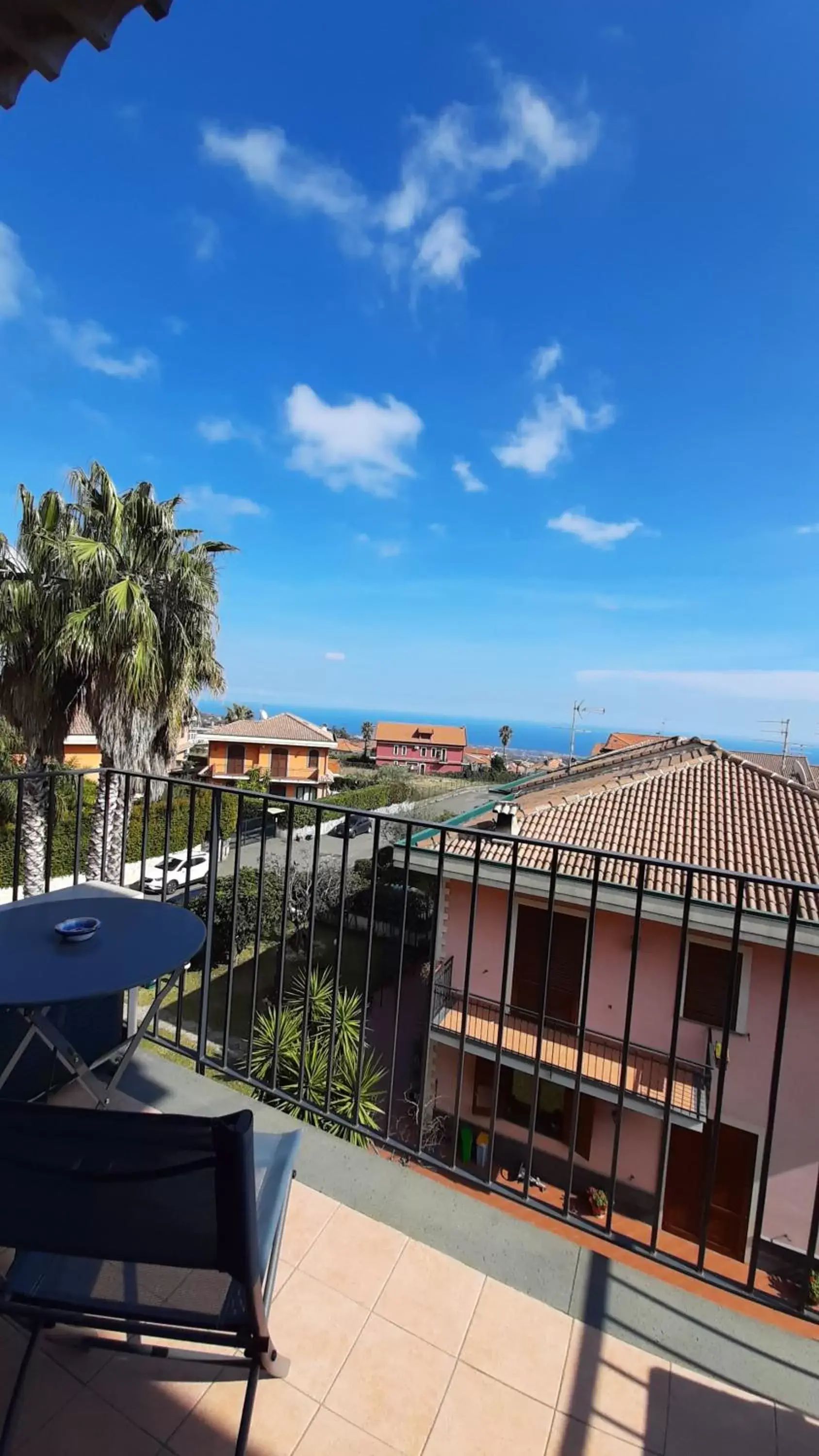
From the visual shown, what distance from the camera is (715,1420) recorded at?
118cm

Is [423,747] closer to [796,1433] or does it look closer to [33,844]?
[33,844]

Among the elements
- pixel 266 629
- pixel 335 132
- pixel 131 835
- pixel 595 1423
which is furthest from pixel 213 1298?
pixel 266 629

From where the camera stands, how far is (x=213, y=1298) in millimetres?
851

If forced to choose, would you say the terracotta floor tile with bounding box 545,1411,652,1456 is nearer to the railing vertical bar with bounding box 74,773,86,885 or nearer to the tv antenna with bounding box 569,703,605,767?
the railing vertical bar with bounding box 74,773,86,885

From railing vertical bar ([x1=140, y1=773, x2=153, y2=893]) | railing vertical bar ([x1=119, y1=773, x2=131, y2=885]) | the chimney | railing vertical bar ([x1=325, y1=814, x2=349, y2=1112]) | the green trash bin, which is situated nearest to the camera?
railing vertical bar ([x1=325, y1=814, x2=349, y2=1112])

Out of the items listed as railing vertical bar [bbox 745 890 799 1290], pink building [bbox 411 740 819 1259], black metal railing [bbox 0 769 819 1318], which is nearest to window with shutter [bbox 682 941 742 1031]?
pink building [bbox 411 740 819 1259]

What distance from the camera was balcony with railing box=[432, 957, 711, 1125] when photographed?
23.1 ft

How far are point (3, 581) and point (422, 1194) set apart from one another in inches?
405

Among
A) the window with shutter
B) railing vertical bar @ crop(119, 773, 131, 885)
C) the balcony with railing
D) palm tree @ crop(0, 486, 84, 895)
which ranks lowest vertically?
the balcony with railing

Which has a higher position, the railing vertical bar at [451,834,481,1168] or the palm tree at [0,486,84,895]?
the palm tree at [0,486,84,895]

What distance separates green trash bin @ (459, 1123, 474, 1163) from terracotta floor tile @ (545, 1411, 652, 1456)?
754 centimetres

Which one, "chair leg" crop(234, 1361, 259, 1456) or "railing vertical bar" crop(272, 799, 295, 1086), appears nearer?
"chair leg" crop(234, 1361, 259, 1456)

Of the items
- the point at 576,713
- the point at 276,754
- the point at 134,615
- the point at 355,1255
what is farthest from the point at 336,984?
the point at 276,754

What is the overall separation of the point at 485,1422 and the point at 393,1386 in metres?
0.19
